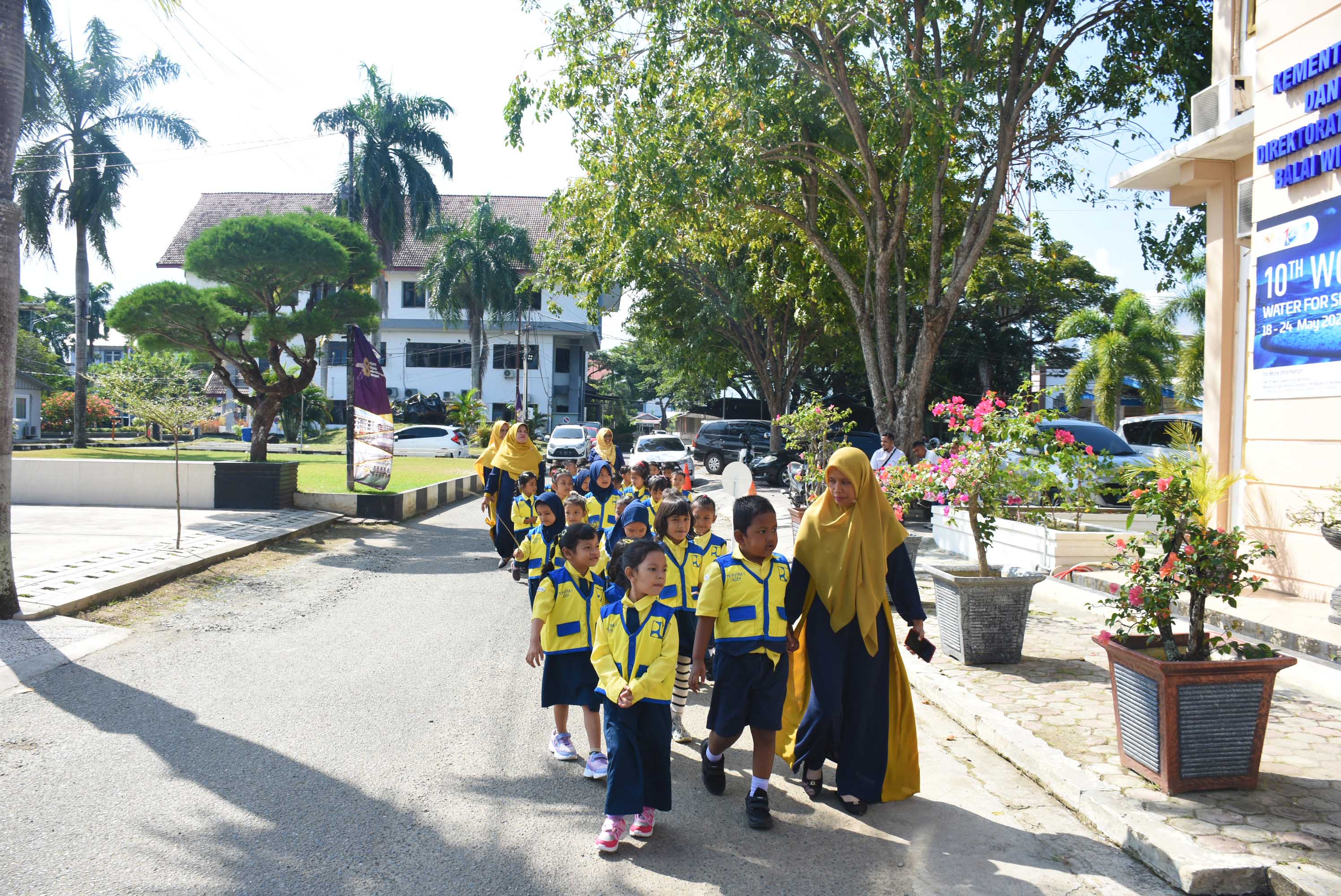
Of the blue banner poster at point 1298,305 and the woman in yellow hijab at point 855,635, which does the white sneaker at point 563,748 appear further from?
the blue banner poster at point 1298,305

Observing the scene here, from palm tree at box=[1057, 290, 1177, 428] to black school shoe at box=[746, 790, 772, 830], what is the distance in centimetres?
2763

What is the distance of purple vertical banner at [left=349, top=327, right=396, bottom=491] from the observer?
1695cm

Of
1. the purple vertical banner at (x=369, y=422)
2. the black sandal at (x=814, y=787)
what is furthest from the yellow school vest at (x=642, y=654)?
the purple vertical banner at (x=369, y=422)

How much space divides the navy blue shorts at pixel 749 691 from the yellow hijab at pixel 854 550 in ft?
1.34

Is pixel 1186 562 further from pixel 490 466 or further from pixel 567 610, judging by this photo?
pixel 490 466

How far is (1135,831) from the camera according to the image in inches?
158

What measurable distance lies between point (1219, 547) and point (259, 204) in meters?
54.8

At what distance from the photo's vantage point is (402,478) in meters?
22.0

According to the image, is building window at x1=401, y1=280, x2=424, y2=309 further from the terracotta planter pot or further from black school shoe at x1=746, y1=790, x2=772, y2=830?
the terracotta planter pot

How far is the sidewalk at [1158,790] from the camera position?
12.0ft

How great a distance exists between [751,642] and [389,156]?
26602 mm

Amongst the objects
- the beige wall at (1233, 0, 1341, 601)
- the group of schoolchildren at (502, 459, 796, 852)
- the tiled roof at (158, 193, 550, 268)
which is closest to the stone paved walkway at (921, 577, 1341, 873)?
the group of schoolchildren at (502, 459, 796, 852)

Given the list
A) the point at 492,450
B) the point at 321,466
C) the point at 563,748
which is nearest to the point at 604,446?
the point at 492,450

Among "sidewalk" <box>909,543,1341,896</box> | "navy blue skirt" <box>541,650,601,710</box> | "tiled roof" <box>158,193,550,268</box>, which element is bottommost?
"sidewalk" <box>909,543,1341,896</box>
